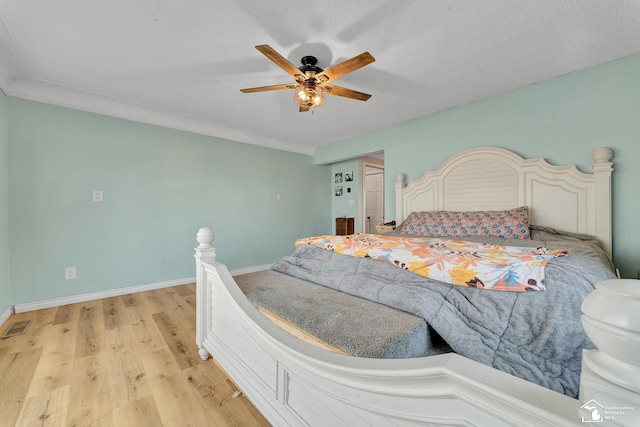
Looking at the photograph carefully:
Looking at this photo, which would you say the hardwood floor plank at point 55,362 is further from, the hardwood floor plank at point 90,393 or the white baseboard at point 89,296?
the white baseboard at point 89,296

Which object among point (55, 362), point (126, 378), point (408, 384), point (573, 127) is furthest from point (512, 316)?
point (55, 362)

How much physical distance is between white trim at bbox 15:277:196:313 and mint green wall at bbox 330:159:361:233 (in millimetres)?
2700

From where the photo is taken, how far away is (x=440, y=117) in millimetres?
2975

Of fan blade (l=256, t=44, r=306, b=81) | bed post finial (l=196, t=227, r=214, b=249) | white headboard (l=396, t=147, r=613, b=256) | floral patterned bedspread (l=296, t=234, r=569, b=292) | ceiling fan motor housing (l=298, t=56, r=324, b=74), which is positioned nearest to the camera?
floral patterned bedspread (l=296, t=234, r=569, b=292)

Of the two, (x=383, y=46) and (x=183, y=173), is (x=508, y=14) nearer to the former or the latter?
(x=383, y=46)

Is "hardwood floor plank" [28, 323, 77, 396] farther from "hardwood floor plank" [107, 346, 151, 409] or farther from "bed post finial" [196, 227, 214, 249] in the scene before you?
"bed post finial" [196, 227, 214, 249]

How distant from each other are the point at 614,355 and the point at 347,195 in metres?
4.36

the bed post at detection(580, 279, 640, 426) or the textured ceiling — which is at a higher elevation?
the textured ceiling

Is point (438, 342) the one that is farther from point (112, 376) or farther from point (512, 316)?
point (112, 376)

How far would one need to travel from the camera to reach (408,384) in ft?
1.91

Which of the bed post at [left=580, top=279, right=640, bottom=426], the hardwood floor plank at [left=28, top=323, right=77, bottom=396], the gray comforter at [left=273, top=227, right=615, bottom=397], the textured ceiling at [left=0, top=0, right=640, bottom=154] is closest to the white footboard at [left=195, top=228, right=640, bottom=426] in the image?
the bed post at [left=580, top=279, right=640, bottom=426]

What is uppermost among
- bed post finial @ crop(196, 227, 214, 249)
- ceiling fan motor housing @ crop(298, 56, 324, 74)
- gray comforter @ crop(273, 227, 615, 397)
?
ceiling fan motor housing @ crop(298, 56, 324, 74)

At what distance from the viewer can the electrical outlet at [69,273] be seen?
2553mm

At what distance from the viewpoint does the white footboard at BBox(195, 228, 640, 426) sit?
1.13 feet
